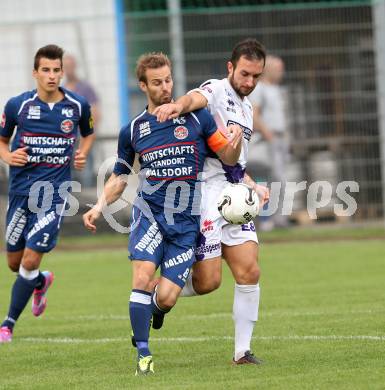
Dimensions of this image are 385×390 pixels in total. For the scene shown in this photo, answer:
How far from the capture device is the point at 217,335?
347 inches

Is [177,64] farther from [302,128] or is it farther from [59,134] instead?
[59,134]

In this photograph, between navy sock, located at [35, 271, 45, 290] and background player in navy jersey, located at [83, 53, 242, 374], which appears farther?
navy sock, located at [35, 271, 45, 290]

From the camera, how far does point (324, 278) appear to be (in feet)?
40.8

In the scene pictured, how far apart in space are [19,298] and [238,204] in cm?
274

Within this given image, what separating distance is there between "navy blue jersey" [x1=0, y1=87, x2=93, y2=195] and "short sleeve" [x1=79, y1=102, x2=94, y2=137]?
21cm

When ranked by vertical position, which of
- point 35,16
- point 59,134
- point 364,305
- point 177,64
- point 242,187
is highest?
point 35,16

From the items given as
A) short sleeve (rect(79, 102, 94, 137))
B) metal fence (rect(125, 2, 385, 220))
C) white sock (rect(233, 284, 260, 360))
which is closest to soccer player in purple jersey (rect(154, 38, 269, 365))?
white sock (rect(233, 284, 260, 360))

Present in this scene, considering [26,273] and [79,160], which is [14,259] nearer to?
[26,273]

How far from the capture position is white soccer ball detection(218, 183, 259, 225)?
7352mm

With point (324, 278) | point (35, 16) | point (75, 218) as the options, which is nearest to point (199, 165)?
point (324, 278)

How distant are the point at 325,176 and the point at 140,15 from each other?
3.73 meters

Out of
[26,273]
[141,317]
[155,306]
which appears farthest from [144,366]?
[26,273]

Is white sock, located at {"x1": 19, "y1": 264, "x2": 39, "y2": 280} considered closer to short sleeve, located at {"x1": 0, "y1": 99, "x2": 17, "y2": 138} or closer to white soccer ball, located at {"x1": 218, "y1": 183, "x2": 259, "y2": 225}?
short sleeve, located at {"x1": 0, "y1": 99, "x2": 17, "y2": 138}

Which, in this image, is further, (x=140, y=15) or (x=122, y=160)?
(x=140, y=15)
